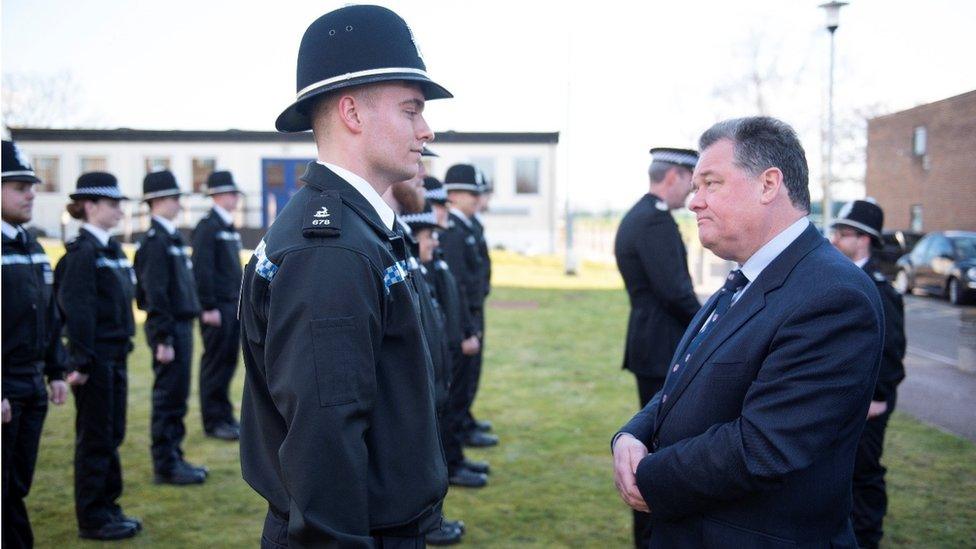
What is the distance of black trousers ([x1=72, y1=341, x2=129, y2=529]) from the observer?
17.0 ft

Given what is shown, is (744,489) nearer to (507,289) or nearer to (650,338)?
(650,338)

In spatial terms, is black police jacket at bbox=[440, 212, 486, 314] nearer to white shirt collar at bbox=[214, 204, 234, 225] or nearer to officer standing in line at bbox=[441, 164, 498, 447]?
officer standing in line at bbox=[441, 164, 498, 447]

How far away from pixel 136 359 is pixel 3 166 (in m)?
7.70

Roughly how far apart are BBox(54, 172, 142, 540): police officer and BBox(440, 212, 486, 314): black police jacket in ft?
8.68

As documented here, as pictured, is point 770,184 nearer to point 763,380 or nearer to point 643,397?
point 763,380

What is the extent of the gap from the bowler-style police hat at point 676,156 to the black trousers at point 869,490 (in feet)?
6.44

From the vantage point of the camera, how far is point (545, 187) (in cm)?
3694

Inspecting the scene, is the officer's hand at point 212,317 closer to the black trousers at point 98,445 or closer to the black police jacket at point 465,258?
the black trousers at point 98,445

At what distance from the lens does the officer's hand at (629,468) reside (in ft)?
8.11

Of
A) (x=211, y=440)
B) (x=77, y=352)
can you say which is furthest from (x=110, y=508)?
(x=211, y=440)

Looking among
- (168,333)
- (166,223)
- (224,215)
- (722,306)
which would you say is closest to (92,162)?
(224,215)

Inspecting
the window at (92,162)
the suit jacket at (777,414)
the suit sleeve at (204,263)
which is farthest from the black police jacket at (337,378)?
the window at (92,162)

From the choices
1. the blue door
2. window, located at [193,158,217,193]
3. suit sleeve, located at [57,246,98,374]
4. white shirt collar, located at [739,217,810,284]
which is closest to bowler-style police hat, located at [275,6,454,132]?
white shirt collar, located at [739,217,810,284]

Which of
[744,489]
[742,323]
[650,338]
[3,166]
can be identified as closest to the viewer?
[744,489]
